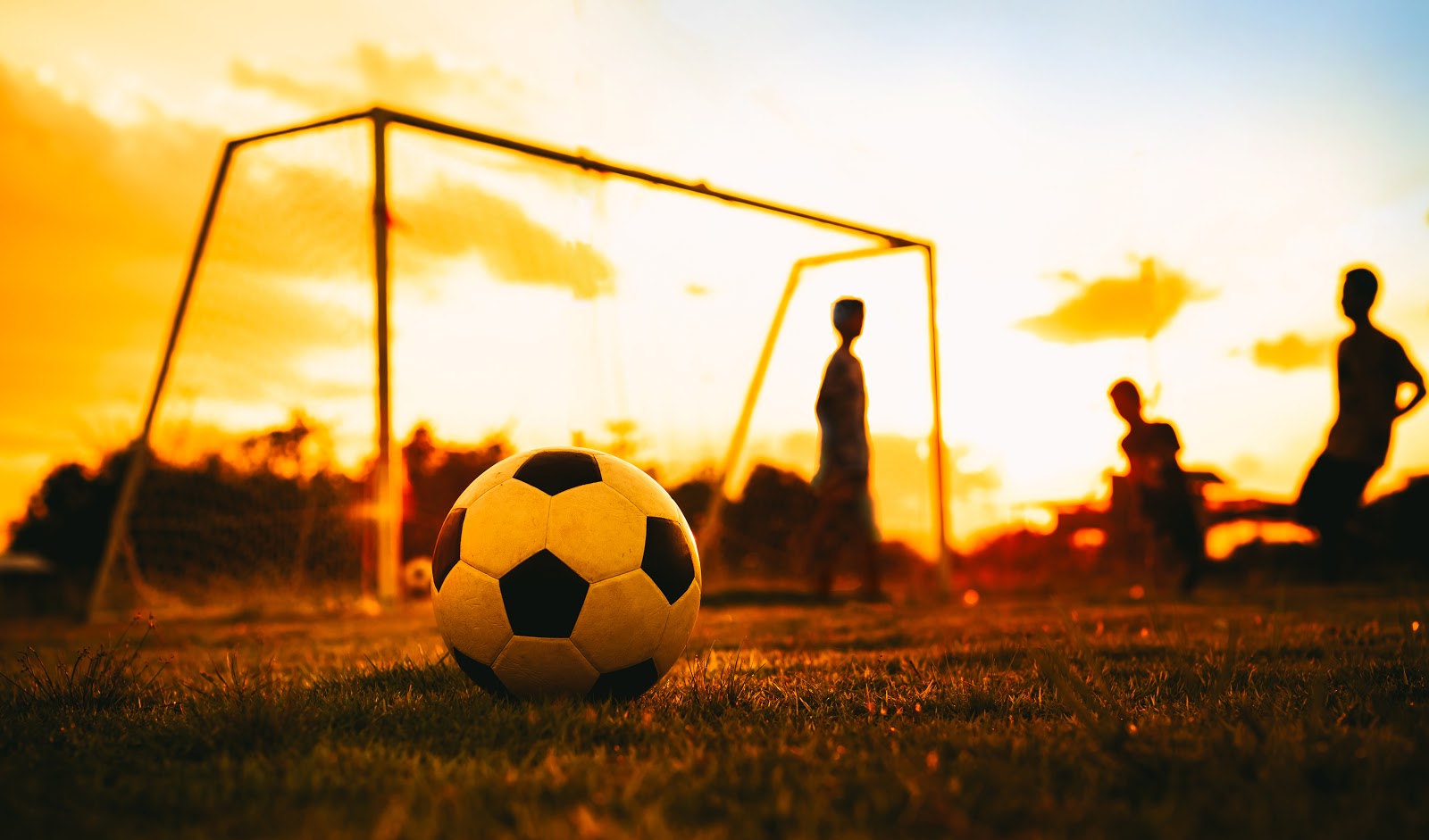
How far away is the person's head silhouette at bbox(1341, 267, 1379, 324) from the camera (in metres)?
6.32

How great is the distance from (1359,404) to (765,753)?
594cm

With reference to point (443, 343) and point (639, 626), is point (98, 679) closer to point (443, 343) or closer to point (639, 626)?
point (639, 626)

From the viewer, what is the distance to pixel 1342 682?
260 cm

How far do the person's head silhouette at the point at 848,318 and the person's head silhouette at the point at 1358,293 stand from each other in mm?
3273

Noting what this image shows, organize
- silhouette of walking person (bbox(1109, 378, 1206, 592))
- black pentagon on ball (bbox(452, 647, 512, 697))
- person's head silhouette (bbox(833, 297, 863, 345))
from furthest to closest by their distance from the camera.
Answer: person's head silhouette (bbox(833, 297, 863, 345))
silhouette of walking person (bbox(1109, 378, 1206, 592))
black pentagon on ball (bbox(452, 647, 512, 697))

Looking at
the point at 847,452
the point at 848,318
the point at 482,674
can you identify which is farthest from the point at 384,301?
the point at 482,674

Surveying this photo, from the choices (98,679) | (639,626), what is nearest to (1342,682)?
(639,626)

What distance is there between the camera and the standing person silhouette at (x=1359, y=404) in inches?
243

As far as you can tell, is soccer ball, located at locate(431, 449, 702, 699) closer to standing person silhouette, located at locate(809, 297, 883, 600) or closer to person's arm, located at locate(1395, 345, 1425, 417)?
standing person silhouette, located at locate(809, 297, 883, 600)

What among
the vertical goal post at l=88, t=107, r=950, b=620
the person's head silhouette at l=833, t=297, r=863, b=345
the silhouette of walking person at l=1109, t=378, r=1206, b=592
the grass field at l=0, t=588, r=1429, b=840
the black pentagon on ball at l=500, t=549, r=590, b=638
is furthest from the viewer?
the person's head silhouette at l=833, t=297, r=863, b=345

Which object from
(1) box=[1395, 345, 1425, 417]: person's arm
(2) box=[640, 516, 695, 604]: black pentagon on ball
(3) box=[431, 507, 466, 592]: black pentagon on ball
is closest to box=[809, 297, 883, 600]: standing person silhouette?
(1) box=[1395, 345, 1425, 417]: person's arm

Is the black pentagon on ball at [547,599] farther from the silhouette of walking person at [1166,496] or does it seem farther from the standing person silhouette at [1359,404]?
the silhouette of walking person at [1166,496]

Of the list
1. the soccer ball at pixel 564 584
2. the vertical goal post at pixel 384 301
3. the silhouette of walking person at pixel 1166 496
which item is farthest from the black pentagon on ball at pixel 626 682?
the silhouette of walking person at pixel 1166 496

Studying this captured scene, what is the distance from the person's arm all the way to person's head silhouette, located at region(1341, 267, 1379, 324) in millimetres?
315
